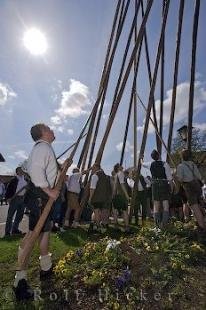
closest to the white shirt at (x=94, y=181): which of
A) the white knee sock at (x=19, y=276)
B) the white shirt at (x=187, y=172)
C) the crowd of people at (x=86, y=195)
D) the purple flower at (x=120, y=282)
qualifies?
the crowd of people at (x=86, y=195)

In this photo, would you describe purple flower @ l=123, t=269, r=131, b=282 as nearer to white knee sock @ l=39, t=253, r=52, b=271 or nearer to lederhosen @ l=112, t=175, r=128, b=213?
white knee sock @ l=39, t=253, r=52, b=271

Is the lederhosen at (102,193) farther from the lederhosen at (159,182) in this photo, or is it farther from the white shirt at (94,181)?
the lederhosen at (159,182)

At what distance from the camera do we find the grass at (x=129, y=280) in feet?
12.8

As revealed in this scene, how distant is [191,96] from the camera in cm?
918

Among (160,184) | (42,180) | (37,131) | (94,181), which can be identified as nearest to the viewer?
(42,180)

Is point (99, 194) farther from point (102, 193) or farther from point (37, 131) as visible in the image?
point (37, 131)

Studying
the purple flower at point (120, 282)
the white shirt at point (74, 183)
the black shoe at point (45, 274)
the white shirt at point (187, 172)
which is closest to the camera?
the purple flower at point (120, 282)

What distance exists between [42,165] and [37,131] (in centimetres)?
51

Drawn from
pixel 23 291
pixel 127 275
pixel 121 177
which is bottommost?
pixel 23 291

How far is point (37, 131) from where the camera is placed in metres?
4.91

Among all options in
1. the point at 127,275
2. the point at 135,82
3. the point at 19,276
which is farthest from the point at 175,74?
the point at 19,276

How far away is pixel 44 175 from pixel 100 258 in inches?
51.5

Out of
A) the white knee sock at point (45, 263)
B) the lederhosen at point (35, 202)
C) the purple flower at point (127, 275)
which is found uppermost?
the lederhosen at point (35, 202)

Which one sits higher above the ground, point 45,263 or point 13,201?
point 13,201
